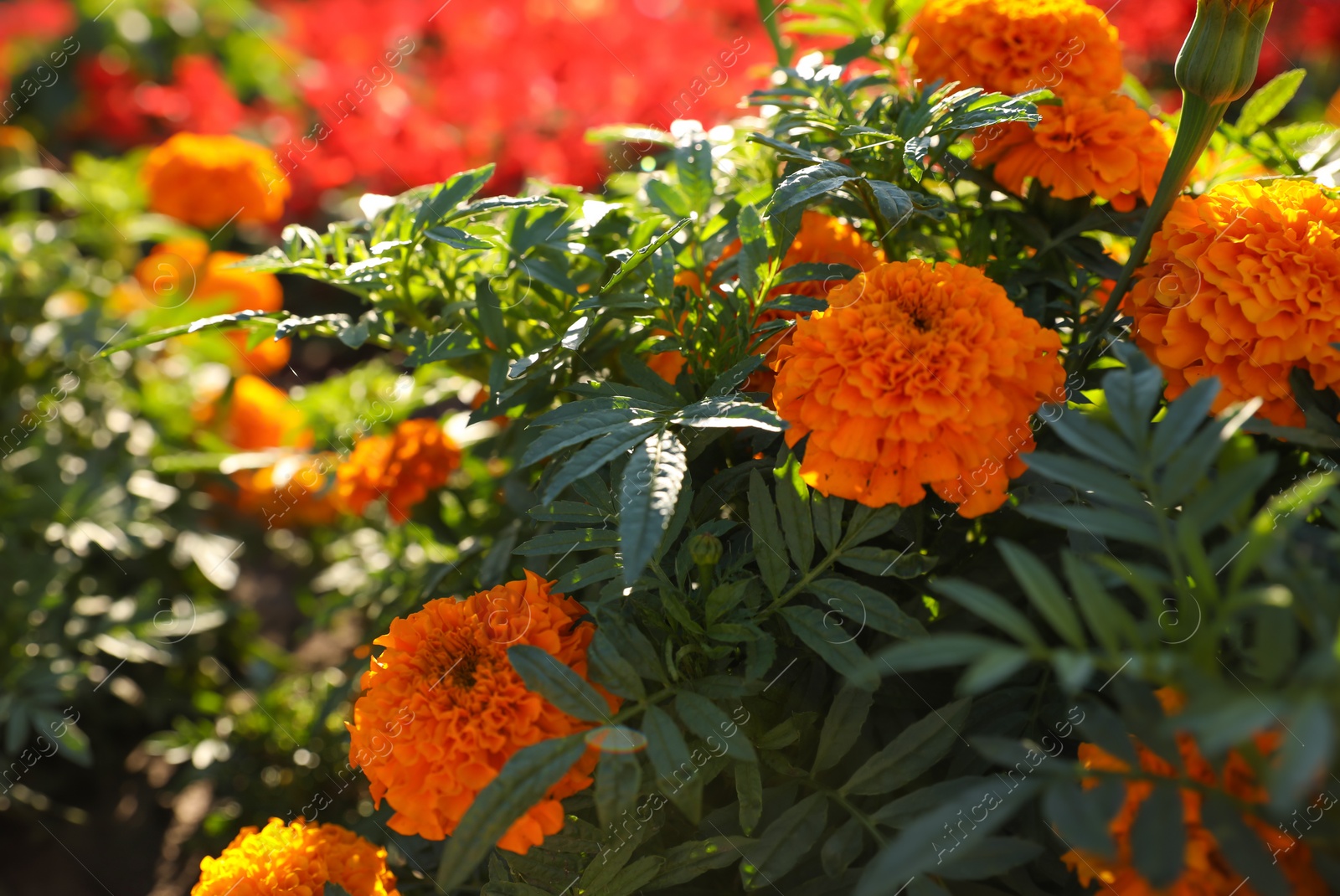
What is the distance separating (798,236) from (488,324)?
0.40 m

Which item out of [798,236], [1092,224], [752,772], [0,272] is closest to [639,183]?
[798,236]

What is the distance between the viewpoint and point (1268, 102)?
124 cm

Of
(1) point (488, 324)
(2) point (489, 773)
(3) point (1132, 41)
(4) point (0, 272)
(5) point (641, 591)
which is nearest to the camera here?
(2) point (489, 773)

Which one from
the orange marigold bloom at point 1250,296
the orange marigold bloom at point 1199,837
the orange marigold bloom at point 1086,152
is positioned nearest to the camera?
the orange marigold bloom at point 1199,837

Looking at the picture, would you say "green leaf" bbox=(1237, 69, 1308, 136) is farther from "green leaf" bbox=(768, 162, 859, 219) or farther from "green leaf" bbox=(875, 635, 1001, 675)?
"green leaf" bbox=(875, 635, 1001, 675)

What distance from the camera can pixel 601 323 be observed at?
1.14 metres

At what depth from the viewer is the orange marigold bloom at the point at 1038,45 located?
114 centimetres

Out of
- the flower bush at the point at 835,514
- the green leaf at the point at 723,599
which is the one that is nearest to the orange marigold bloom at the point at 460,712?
the flower bush at the point at 835,514

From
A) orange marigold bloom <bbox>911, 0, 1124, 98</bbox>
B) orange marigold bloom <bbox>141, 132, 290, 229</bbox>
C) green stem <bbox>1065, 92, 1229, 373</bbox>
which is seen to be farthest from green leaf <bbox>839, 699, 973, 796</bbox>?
orange marigold bloom <bbox>141, 132, 290, 229</bbox>

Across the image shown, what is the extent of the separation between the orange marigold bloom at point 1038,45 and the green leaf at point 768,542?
0.62 metres

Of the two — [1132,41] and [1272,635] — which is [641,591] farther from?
[1132,41]

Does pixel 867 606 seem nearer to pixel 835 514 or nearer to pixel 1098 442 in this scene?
pixel 835 514

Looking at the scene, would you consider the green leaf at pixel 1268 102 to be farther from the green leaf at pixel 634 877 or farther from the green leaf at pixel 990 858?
the green leaf at pixel 634 877

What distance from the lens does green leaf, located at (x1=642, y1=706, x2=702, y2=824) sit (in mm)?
801
